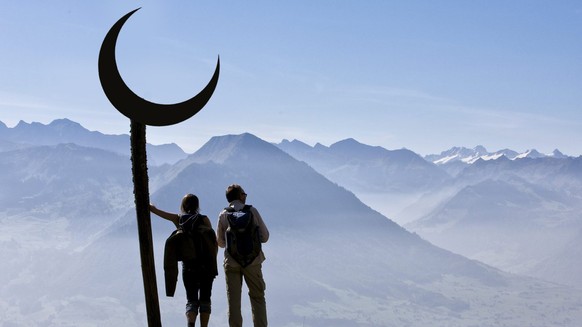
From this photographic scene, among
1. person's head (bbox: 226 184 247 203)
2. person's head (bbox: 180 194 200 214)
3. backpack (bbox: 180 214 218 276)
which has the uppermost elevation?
person's head (bbox: 226 184 247 203)

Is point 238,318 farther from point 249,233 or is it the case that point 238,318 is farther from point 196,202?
point 196,202

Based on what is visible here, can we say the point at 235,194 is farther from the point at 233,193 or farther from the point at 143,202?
the point at 143,202

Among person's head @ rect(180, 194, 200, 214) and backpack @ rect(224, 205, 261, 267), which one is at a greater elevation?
person's head @ rect(180, 194, 200, 214)

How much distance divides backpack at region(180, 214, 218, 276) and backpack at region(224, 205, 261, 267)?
338mm

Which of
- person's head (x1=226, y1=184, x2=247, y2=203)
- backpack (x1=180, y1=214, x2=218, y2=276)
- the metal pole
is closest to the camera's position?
the metal pole

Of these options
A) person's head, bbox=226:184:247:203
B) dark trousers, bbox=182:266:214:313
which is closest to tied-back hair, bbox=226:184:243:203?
person's head, bbox=226:184:247:203

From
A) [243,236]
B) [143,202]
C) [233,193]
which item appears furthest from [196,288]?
[143,202]

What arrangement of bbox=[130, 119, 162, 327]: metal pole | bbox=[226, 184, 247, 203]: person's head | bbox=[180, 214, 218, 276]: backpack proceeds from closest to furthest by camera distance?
bbox=[130, 119, 162, 327]: metal pole, bbox=[180, 214, 218, 276]: backpack, bbox=[226, 184, 247, 203]: person's head

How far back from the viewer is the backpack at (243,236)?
10109 millimetres

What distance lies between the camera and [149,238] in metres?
8.52

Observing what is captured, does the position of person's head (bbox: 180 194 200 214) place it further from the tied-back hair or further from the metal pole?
the metal pole

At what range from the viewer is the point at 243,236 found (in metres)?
10.2

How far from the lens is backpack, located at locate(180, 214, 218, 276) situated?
982cm

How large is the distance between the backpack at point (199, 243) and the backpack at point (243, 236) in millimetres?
338
